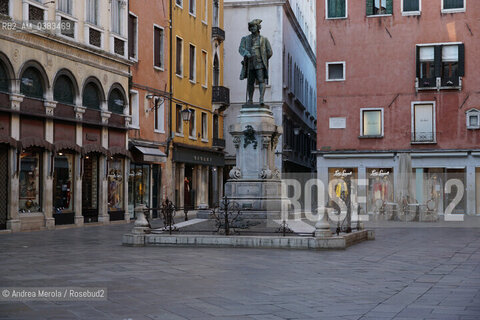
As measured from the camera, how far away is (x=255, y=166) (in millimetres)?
22312

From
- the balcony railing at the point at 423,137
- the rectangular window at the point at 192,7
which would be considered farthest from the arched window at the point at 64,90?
the balcony railing at the point at 423,137

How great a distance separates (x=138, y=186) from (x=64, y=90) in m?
8.11

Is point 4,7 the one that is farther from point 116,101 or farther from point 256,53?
point 116,101

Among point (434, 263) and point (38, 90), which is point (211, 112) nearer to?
point (38, 90)

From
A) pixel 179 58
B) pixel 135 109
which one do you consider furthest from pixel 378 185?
pixel 135 109

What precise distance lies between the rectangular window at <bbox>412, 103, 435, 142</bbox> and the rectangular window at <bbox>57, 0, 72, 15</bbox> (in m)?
20.9

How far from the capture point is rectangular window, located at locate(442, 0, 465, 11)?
136 ft

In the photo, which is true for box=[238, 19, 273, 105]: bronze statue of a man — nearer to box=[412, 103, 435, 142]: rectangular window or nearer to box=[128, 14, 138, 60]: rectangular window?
box=[128, 14, 138, 60]: rectangular window

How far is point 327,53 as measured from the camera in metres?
43.7

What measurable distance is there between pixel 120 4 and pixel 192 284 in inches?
922

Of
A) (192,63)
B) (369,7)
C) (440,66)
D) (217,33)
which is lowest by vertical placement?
(440,66)

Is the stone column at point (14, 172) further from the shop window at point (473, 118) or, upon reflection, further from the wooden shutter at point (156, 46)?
the shop window at point (473, 118)

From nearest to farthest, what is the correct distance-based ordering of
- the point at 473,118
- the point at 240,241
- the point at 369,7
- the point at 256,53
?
1. the point at 240,241
2. the point at 256,53
3. the point at 473,118
4. the point at 369,7

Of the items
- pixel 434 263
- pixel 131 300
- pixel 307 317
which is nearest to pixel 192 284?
pixel 131 300
